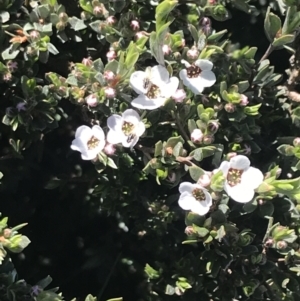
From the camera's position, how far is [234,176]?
1.38 meters

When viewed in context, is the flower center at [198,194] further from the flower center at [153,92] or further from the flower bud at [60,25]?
the flower bud at [60,25]

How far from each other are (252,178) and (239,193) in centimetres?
6

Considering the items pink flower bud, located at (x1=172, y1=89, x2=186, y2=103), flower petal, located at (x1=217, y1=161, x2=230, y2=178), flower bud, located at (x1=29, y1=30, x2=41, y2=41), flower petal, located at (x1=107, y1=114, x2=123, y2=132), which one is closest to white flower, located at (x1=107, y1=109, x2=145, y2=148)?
flower petal, located at (x1=107, y1=114, x2=123, y2=132)

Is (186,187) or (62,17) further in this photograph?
(62,17)

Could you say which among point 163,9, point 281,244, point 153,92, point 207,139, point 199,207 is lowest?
point 281,244

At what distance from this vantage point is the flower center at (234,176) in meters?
1.37

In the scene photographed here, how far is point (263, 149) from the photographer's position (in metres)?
1.80

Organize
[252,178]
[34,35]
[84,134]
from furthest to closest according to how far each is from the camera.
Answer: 1. [34,35]
2. [84,134]
3. [252,178]

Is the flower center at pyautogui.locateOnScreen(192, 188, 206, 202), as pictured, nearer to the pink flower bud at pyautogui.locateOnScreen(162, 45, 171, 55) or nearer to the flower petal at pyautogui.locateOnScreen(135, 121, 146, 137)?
the flower petal at pyautogui.locateOnScreen(135, 121, 146, 137)

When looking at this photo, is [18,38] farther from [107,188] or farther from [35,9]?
[107,188]

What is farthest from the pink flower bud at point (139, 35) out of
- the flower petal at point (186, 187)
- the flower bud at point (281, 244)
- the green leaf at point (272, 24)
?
the flower bud at point (281, 244)

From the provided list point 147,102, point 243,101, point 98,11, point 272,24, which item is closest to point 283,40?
point 272,24

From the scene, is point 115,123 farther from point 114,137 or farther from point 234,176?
point 234,176

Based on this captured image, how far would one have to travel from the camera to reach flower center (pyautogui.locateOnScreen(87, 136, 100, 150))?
148cm
